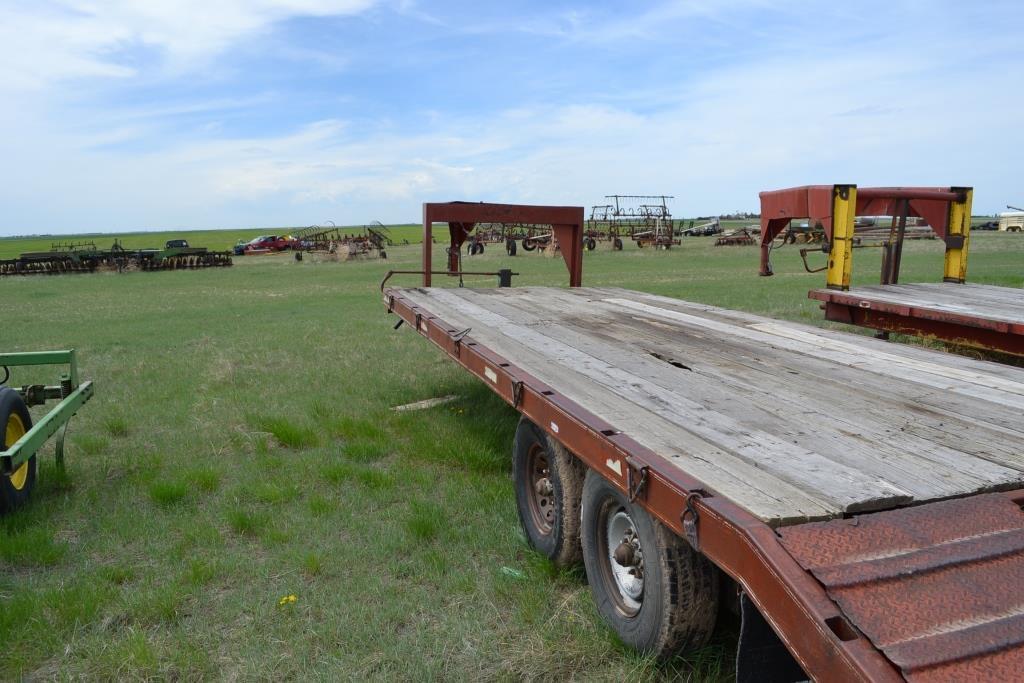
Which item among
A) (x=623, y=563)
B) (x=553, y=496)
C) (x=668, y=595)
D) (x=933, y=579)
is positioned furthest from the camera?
(x=553, y=496)

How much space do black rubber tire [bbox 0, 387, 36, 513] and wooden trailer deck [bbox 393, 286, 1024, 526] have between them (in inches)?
110

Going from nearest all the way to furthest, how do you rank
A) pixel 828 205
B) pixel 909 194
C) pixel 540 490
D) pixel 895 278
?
pixel 540 490 → pixel 828 205 → pixel 909 194 → pixel 895 278

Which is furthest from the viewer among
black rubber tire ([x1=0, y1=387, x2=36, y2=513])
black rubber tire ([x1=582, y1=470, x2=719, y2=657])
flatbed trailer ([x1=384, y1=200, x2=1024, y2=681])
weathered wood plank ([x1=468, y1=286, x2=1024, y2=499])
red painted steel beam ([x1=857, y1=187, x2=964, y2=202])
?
red painted steel beam ([x1=857, y1=187, x2=964, y2=202])

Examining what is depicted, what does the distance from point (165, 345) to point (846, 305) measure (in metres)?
9.31

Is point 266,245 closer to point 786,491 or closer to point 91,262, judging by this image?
point 91,262

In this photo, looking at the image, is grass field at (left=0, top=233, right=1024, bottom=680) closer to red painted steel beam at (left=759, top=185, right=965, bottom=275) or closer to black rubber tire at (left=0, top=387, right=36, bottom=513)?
black rubber tire at (left=0, top=387, right=36, bottom=513)

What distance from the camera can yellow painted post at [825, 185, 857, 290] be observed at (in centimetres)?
596

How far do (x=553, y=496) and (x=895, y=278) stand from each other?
18.6 feet

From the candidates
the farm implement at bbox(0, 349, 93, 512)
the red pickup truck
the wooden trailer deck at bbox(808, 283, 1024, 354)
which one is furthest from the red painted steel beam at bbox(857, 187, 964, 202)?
the red pickup truck

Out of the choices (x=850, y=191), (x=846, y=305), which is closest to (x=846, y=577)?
(x=850, y=191)

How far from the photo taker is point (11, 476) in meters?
4.63

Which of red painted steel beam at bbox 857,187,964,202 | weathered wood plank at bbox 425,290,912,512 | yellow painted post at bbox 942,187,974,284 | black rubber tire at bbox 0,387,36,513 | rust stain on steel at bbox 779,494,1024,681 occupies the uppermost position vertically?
red painted steel beam at bbox 857,187,964,202

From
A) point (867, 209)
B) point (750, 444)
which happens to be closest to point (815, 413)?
point (750, 444)

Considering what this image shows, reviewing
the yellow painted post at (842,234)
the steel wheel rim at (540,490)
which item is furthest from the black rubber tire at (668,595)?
the yellow painted post at (842,234)
